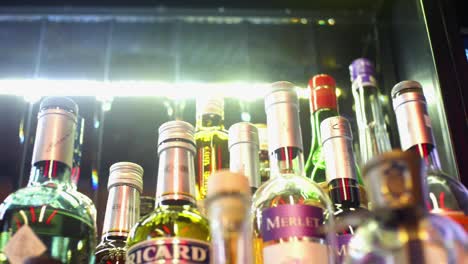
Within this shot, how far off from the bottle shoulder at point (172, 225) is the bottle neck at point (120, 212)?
0.51ft

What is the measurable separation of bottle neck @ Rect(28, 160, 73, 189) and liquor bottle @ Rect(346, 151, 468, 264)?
473mm

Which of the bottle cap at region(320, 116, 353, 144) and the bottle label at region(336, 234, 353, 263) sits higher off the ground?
the bottle cap at region(320, 116, 353, 144)

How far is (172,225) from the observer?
0.80 meters

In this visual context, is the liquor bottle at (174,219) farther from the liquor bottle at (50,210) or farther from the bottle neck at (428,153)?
the bottle neck at (428,153)

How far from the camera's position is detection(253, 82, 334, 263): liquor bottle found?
2.51 ft

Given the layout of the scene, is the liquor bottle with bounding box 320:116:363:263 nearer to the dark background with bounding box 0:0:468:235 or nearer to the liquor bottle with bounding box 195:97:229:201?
the liquor bottle with bounding box 195:97:229:201

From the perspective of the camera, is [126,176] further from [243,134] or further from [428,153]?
[428,153]

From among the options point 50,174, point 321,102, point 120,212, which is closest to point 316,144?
point 321,102

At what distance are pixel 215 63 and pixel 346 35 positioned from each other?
11.7 inches

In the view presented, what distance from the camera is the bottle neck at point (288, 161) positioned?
0.91 m

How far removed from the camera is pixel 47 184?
89 centimetres

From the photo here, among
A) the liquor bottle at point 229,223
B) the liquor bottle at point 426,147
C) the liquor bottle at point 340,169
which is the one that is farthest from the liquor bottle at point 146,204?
the liquor bottle at point 229,223

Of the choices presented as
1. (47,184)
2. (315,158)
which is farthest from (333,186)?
(47,184)

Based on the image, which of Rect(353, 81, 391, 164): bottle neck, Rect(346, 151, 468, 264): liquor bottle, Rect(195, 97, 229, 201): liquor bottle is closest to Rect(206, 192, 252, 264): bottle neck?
Rect(346, 151, 468, 264): liquor bottle
